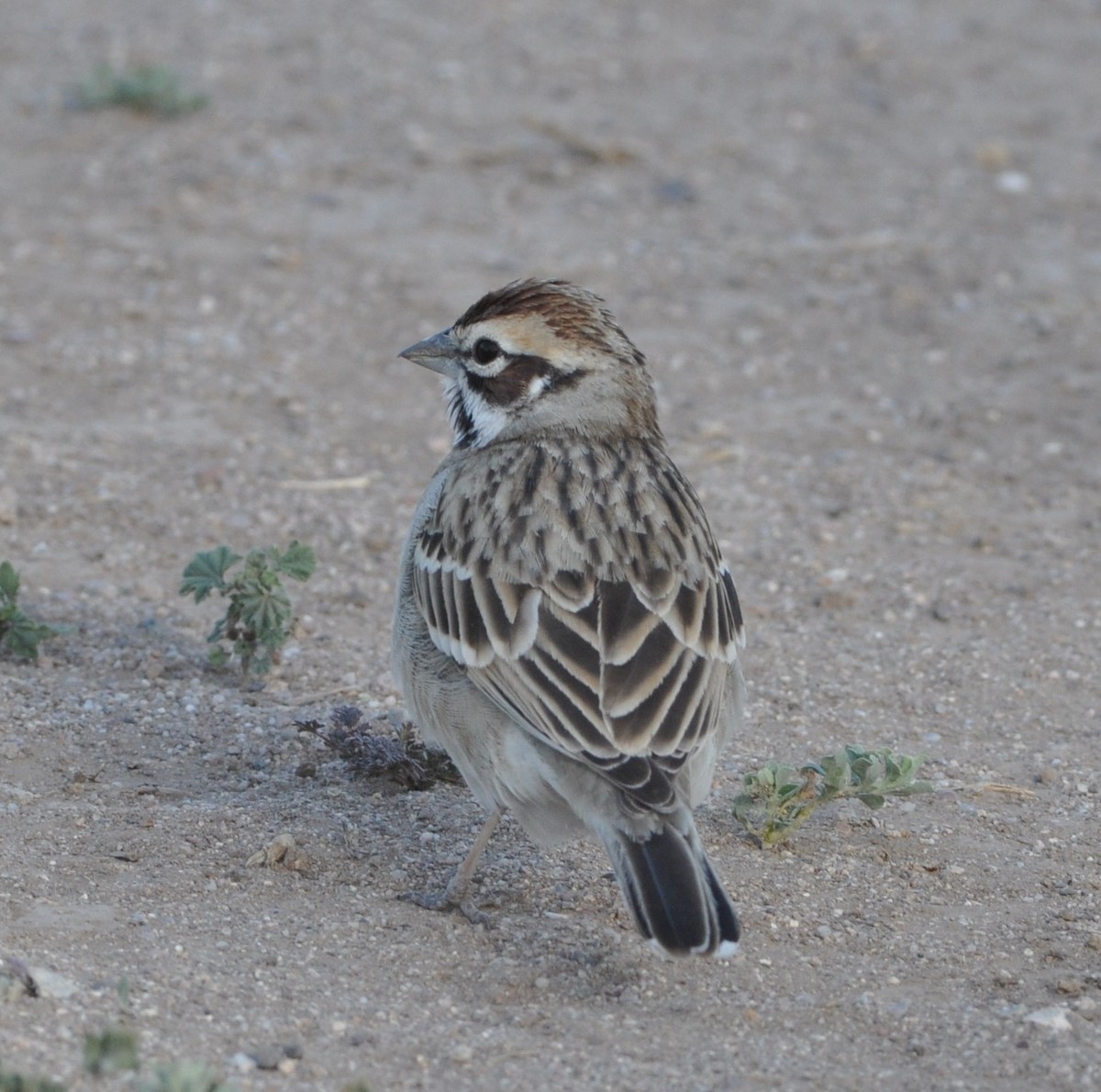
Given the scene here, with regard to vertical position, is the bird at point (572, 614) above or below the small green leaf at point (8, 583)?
above

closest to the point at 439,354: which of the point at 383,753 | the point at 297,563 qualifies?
the point at 297,563

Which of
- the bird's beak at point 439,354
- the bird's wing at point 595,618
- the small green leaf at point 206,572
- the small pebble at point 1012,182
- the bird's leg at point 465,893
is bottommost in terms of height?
the bird's leg at point 465,893

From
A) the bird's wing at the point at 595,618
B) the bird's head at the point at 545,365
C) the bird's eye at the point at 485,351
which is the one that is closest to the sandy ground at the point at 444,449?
the bird's wing at the point at 595,618

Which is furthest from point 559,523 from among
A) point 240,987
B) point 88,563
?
point 88,563

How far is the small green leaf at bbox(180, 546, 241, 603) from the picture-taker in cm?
693

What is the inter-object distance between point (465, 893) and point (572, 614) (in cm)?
96

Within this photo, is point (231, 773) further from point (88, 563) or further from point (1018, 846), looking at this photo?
point (1018, 846)

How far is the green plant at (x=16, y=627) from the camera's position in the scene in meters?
7.00

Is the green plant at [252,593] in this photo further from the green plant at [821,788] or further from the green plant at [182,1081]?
the green plant at [182,1081]

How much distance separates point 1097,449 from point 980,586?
182cm

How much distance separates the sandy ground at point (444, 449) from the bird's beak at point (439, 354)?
1388 millimetres

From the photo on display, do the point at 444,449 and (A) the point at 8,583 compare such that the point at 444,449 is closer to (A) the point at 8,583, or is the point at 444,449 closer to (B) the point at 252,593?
(B) the point at 252,593

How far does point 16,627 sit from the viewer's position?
702 centimetres

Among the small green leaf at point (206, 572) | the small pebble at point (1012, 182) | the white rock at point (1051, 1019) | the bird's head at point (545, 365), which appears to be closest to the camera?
the white rock at point (1051, 1019)
